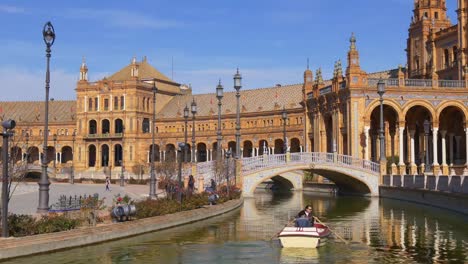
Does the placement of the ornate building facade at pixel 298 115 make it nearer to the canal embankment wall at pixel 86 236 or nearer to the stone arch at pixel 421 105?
the stone arch at pixel 421 105

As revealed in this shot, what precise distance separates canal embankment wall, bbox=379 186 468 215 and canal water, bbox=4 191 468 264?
93 cm

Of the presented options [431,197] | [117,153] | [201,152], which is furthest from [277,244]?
[117,153]

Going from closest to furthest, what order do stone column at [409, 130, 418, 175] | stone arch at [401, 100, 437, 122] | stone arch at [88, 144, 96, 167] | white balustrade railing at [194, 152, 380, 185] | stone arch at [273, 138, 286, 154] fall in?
1. white balustrade railing at [194, 152, 380, 185]
2. stone column at [409, 130, 418, 175]
3. stone arch at [401, 100, 437, 122]
4. stone arch at [273, 138, 286, 154]
5. stone arch at [88, 144, 96, 167]

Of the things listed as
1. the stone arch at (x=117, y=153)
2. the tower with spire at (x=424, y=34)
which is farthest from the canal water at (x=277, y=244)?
the stone arch at (x=117, y=153)

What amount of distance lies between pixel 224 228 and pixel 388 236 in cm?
693

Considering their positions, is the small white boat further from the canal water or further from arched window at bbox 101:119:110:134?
arched window at bbox 101:119:110:134

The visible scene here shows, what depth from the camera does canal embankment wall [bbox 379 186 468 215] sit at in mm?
36656

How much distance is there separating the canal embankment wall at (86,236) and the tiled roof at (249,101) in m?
90.4

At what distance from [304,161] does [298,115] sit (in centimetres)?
6278

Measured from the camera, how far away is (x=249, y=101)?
430 ft

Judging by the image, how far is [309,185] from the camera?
70.7m

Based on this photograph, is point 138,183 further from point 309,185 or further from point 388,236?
point 388,236

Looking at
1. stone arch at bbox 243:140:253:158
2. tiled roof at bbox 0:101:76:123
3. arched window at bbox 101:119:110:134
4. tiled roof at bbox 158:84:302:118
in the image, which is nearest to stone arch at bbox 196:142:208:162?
tiled roof at bbox 158:84:302:118

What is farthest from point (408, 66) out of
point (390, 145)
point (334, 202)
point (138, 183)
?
point (334, 202)
